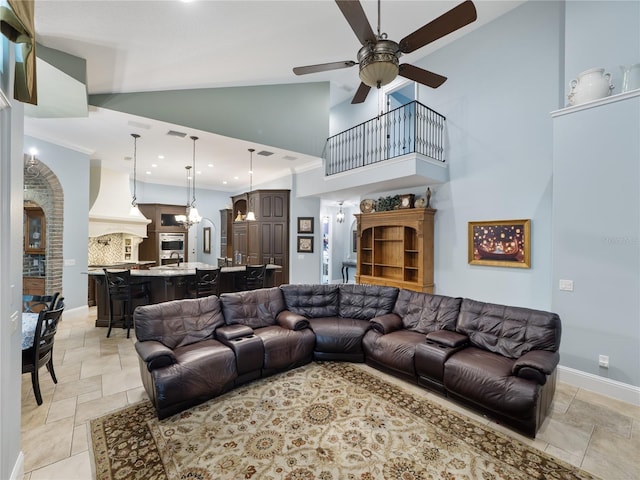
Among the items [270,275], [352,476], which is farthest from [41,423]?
[270,275]

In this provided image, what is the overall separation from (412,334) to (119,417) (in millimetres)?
3096

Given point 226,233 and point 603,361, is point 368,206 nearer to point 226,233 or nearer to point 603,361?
point 603,361

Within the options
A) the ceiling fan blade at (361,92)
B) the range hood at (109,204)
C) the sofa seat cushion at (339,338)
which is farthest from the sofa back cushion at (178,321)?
the range hood at (109,204)

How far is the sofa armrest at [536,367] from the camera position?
239 cm

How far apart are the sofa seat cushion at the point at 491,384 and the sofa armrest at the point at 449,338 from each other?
106 millimetres

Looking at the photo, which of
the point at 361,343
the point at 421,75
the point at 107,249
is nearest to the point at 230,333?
the point at 361,343

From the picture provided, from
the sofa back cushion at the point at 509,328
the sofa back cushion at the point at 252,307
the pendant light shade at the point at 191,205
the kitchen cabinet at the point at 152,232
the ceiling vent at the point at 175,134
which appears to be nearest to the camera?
the sofa back cushion at the point at 509,328

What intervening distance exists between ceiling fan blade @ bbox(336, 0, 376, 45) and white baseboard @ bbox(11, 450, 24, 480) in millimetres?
3593

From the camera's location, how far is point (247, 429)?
241cm

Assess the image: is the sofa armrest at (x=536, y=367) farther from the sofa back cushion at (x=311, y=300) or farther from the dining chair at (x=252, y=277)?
the dining chair at (x=252, y=277)

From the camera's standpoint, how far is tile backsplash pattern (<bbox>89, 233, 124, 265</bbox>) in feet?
25.2

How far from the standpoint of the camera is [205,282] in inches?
199

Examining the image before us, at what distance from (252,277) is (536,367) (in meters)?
4.51

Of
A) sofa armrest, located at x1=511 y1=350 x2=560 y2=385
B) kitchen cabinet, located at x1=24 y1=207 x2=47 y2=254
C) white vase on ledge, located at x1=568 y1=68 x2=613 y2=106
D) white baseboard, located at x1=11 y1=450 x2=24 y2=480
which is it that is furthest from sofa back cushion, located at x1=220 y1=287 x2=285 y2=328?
kitchen cabinet, located at x1=24 y1=207 x2=47 y2=254
